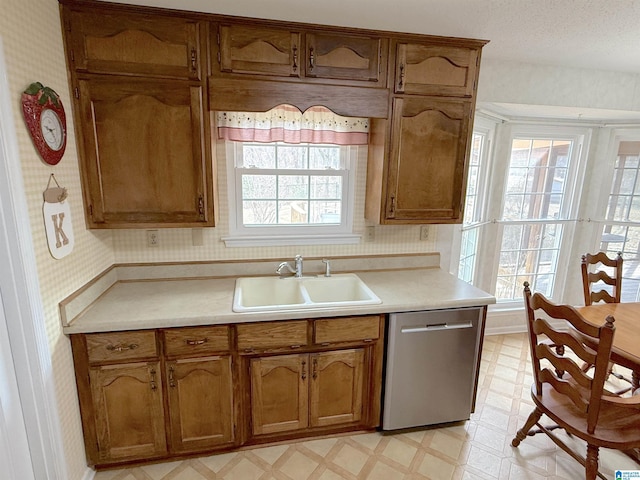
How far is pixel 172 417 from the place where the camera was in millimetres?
1854

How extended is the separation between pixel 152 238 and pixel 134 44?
1098mm

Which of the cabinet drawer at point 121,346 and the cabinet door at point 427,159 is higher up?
the cabinet door at point 427,159

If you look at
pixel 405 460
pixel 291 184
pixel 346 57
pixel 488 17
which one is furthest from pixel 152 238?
pixel 488 17

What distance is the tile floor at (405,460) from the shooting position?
1863 millimetres

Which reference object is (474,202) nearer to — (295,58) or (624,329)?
(624,329)

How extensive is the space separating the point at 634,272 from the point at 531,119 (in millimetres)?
1931

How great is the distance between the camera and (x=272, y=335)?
6.10ft

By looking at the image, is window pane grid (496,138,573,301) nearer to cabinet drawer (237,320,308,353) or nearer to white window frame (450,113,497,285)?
white window frame (450,113,497,285)

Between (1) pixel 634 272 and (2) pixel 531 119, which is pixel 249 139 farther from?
(1) pixel 634 272

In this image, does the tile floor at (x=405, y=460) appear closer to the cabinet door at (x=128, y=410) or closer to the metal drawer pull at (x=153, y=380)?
the cabinet door at (x=128, y=410)

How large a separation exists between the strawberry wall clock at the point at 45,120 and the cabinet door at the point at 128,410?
1050 mm

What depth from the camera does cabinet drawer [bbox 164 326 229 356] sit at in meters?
1.76

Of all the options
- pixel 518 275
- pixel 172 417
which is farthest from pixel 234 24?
pixel 518 275

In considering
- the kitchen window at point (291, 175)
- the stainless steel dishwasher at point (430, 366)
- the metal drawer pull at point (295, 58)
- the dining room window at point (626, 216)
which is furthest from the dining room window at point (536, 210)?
the metal drawer pull at point (295, 58)
